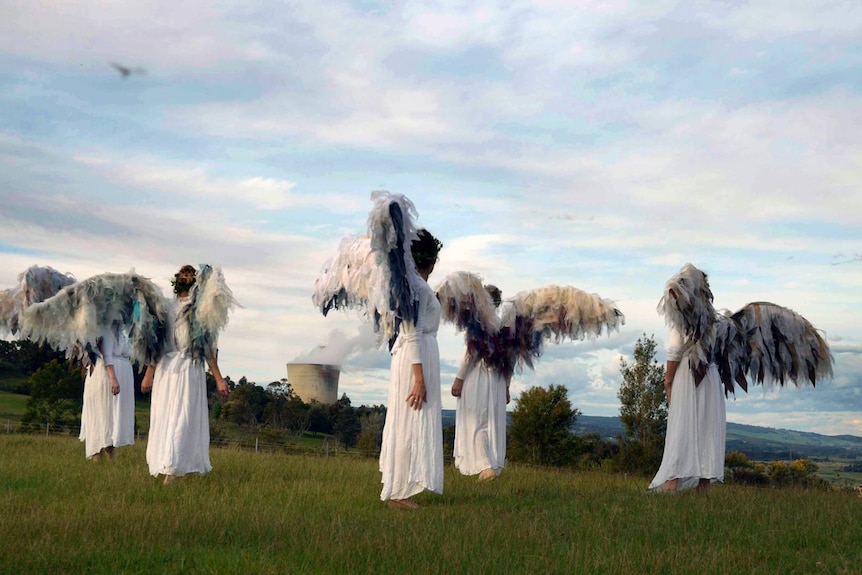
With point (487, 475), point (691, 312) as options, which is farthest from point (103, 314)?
point (691, 312)

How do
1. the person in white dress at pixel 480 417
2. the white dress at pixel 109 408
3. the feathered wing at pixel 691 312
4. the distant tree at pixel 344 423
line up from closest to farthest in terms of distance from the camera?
the feathered wing at pixel 691 312, the person in white dress at pixel 480 417, the white dress at pixel 109 408, the distant tree at pixel 344 423

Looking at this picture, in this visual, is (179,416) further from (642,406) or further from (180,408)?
(642,406)

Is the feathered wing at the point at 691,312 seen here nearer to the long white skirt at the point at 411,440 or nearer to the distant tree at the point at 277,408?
the long white skirt at the point at 411,440

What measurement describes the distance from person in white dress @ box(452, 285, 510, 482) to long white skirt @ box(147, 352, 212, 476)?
12.3 feet

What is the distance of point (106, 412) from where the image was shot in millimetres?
15234

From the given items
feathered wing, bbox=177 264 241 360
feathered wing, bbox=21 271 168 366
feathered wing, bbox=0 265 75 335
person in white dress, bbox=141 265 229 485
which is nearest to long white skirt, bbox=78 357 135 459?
feathered wing, bbox=0 265 75 335

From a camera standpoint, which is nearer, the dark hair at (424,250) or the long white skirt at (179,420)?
the dark hair at (424,250)

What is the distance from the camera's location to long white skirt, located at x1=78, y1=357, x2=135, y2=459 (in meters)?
15.2

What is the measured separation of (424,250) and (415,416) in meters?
1.84

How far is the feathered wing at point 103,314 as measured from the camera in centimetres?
1205

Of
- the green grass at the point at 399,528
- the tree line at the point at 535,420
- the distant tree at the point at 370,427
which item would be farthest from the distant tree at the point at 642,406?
the green grass at the point at 399,528

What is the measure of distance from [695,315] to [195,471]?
688cm

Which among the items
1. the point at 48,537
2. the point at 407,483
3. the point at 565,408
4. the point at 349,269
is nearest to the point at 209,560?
the point at 48,537

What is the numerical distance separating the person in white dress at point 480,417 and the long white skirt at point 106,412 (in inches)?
227
